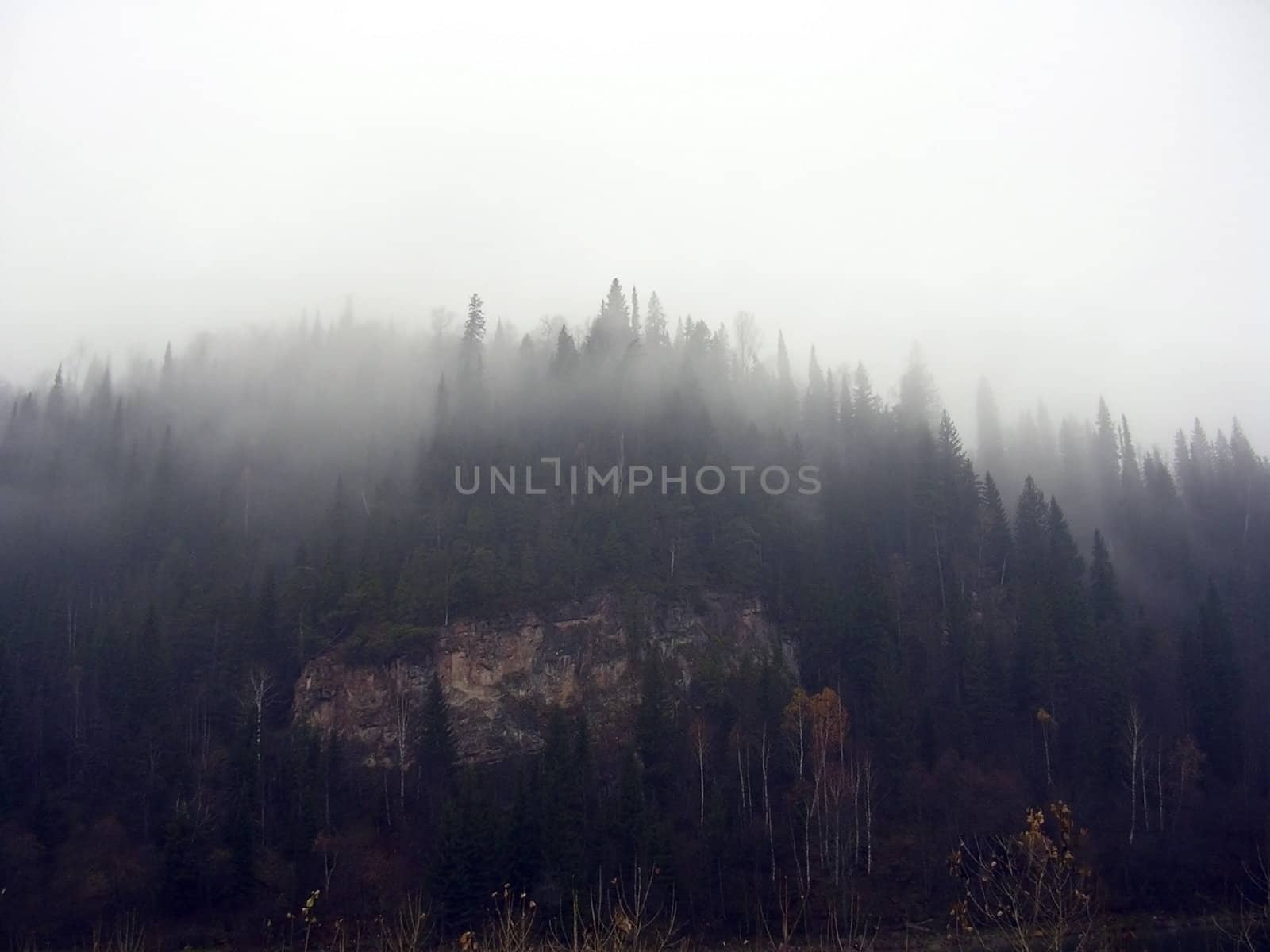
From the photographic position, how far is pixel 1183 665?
89.8 meters

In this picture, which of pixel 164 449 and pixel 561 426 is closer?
pixel 561 426

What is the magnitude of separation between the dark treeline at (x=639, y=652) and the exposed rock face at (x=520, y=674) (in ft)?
5.84

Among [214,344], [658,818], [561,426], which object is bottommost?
[658,818]

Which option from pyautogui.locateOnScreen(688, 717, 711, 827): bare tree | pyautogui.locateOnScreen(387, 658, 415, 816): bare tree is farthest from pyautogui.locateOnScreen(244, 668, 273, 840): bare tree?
pyautogui.locateOnScreen(688, 717, 711, 827): bare tree

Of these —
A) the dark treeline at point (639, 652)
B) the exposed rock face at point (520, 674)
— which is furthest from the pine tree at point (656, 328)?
the exposed rock face at point (520, 674)

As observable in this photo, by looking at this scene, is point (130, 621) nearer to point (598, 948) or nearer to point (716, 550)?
point (716, 550)

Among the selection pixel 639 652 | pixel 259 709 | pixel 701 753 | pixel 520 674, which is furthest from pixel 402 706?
pixel 701 753

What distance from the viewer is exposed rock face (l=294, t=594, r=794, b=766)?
87.3 m

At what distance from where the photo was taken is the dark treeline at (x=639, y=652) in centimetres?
7031

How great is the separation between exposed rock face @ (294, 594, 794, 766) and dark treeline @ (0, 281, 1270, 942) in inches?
70.1

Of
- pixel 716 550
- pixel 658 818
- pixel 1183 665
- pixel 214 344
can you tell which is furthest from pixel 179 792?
pixel 214 344

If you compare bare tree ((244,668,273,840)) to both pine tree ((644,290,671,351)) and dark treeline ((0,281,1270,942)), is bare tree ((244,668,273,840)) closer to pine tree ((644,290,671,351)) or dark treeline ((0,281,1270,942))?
dark treeline ((0,281,1270,942))

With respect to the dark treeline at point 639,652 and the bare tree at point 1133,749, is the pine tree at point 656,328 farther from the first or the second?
the bare tree at point 1133,749

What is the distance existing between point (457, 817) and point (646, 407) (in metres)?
55.9
